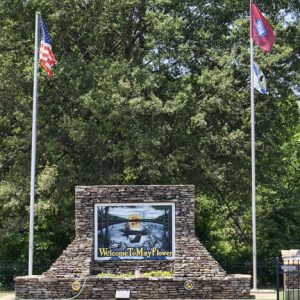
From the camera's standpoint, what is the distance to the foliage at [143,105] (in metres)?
30.2

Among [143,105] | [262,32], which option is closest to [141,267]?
[143,105]

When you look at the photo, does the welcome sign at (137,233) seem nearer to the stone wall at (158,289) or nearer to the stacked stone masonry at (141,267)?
the stacked stone masonry at (141,267)

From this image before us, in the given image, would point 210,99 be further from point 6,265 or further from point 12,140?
point 6,265

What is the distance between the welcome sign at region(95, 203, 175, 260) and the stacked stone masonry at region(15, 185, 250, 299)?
21 cm

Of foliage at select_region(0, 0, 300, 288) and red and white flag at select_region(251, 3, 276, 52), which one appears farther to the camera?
foliage at select_region(0, 0, 300, 288)

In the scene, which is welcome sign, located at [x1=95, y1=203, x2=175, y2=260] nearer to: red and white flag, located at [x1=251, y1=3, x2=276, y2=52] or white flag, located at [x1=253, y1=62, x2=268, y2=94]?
white flag, located at [x1=253, y1=62, x2=268, y2=94]

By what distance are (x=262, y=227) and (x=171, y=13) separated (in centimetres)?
1058

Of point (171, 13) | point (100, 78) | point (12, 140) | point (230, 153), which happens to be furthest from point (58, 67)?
point (230, 153)

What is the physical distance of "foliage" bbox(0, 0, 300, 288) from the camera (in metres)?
30.2

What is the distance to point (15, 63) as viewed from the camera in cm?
3133

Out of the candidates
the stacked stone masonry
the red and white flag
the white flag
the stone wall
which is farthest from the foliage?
the stone wall

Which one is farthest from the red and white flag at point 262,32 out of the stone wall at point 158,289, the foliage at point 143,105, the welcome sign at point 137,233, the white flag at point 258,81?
the stone wall at point 158,289

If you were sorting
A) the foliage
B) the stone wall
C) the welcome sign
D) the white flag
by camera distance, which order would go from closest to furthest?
the stone wall → the welcome sign → the white flag → the foliage

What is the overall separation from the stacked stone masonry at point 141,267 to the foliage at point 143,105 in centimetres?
549
